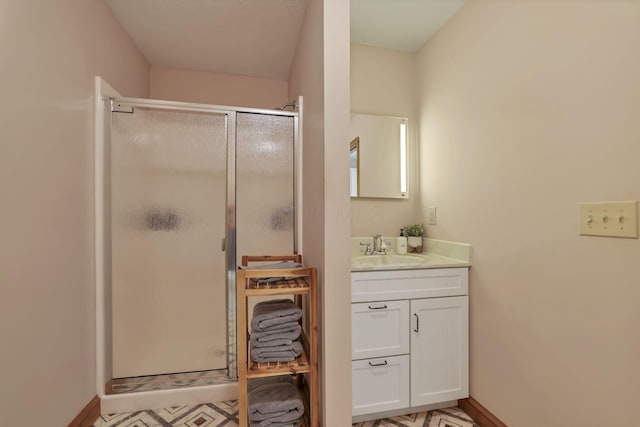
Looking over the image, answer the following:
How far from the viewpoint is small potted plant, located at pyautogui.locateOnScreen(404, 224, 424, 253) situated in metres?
2.11

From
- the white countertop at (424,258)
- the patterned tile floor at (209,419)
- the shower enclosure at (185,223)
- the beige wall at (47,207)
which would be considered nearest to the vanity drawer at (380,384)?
the patterned tile floor at (209,419)

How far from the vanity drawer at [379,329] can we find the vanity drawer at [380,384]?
1.9 inches

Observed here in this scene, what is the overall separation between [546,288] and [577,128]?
2.24ft

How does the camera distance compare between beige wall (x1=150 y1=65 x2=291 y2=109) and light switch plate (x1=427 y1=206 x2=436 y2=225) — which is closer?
light switch plate (x1=427 y1=206 x2=436 y2=225)

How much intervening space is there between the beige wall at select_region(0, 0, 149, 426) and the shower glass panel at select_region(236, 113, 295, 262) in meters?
0.82

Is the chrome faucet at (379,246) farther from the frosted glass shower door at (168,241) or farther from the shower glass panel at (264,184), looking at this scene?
the frosted glass shower door at (168,241)

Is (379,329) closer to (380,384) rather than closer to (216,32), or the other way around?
(380,384)

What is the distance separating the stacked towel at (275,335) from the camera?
1342 mm

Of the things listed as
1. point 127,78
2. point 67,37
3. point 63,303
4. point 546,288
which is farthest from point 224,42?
point 546,288

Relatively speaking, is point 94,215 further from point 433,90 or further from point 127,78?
point 433,90

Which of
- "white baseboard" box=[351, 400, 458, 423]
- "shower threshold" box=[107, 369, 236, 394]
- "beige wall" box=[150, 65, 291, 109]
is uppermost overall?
"beige wall" box=[150, 65, 291, 109]

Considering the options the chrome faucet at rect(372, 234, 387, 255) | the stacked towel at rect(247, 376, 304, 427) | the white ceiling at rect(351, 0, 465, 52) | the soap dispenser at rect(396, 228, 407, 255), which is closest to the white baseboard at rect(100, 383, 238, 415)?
the stacked towel at rect(247, 376, 304, 427)

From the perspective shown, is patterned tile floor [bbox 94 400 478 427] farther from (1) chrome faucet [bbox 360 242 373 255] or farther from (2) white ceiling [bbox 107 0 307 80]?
(2) white ceiling [bbox 107 0 307 80]

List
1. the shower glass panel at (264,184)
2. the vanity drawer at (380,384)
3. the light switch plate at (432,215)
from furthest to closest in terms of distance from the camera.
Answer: the light switch plate at (432,215), the shower glass panel at (264,184), the vanity drawer at (380,384)
